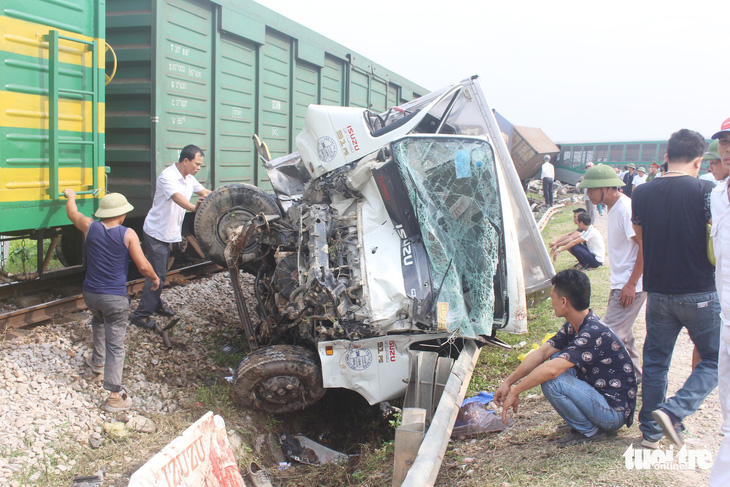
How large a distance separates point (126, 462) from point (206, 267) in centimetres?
408

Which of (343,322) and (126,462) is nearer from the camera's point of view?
(126,462)

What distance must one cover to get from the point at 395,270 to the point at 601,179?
1774mm

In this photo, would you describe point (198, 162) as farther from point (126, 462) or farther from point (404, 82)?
point (404, 82)

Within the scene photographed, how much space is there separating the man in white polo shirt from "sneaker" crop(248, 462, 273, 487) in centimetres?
200

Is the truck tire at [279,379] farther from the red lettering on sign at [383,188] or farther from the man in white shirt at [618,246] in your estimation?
the man in white shirt at [618,246]

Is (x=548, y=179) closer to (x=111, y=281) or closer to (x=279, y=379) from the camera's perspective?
(x=279, y=379)

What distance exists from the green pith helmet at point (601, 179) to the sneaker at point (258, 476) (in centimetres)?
318

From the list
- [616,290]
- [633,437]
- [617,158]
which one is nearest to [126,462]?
[633,437]

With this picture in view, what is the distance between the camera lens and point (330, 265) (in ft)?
13.6

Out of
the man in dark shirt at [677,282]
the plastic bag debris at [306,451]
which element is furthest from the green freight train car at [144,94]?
the man in dark shirt at [677,282]

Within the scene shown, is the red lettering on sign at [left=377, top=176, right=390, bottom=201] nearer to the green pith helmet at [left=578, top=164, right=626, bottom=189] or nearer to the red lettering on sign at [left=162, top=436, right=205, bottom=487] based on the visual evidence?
the green pith helmet at [left=578, top=164, right=626, bottom=189]

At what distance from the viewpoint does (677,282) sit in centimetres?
324

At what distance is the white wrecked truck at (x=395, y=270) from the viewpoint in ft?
12.8

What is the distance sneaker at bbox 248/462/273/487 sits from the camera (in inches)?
141
